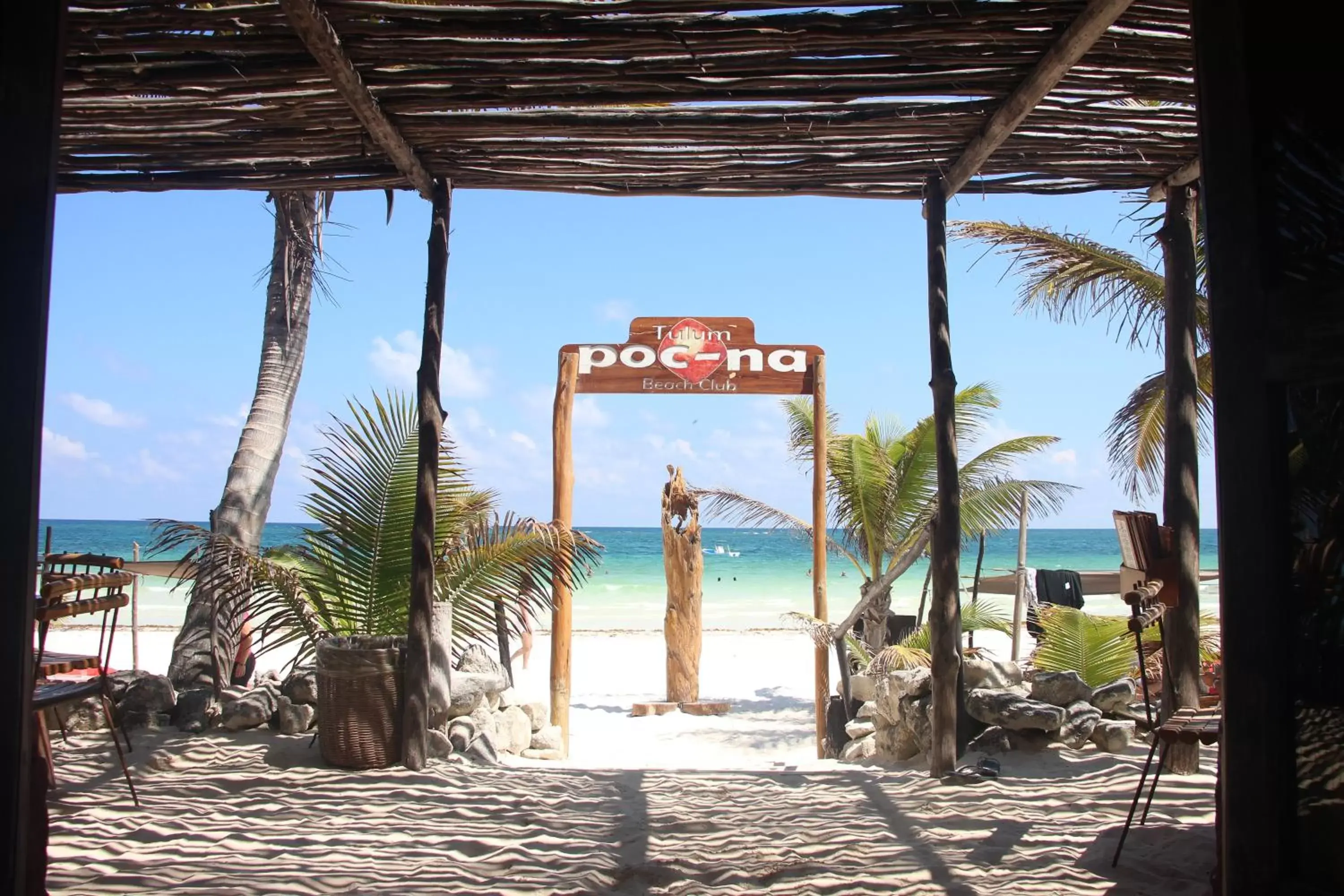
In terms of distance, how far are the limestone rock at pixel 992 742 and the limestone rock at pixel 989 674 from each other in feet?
1.62

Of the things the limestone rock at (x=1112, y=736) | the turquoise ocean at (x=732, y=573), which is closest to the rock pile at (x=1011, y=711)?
the limestone rock at (x=1112, y=736)

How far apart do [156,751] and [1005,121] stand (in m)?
4.87

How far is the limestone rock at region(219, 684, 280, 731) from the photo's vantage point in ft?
17.5

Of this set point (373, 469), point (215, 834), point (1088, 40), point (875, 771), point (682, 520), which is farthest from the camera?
point (682, 520)

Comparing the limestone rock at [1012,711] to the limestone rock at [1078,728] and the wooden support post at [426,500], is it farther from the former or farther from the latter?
the wooden support post at [426,500]

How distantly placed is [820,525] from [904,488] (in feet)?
4.59

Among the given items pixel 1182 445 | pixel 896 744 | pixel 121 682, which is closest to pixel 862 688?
pixel 896 744

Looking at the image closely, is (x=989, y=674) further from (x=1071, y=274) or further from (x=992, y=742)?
(x=1071, y=274)

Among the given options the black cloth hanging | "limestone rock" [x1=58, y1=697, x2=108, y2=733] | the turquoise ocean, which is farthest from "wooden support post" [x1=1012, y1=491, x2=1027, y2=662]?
the turquoise ocean

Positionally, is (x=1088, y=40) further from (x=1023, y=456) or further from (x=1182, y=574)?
(x=1023, y=456)

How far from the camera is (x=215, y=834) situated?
12.1ft

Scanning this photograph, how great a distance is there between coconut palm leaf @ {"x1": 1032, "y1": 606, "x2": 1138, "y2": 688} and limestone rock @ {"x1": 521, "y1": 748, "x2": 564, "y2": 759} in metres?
3.32

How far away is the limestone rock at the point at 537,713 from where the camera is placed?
6.84m

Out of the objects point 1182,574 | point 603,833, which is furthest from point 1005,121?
point 603,833
